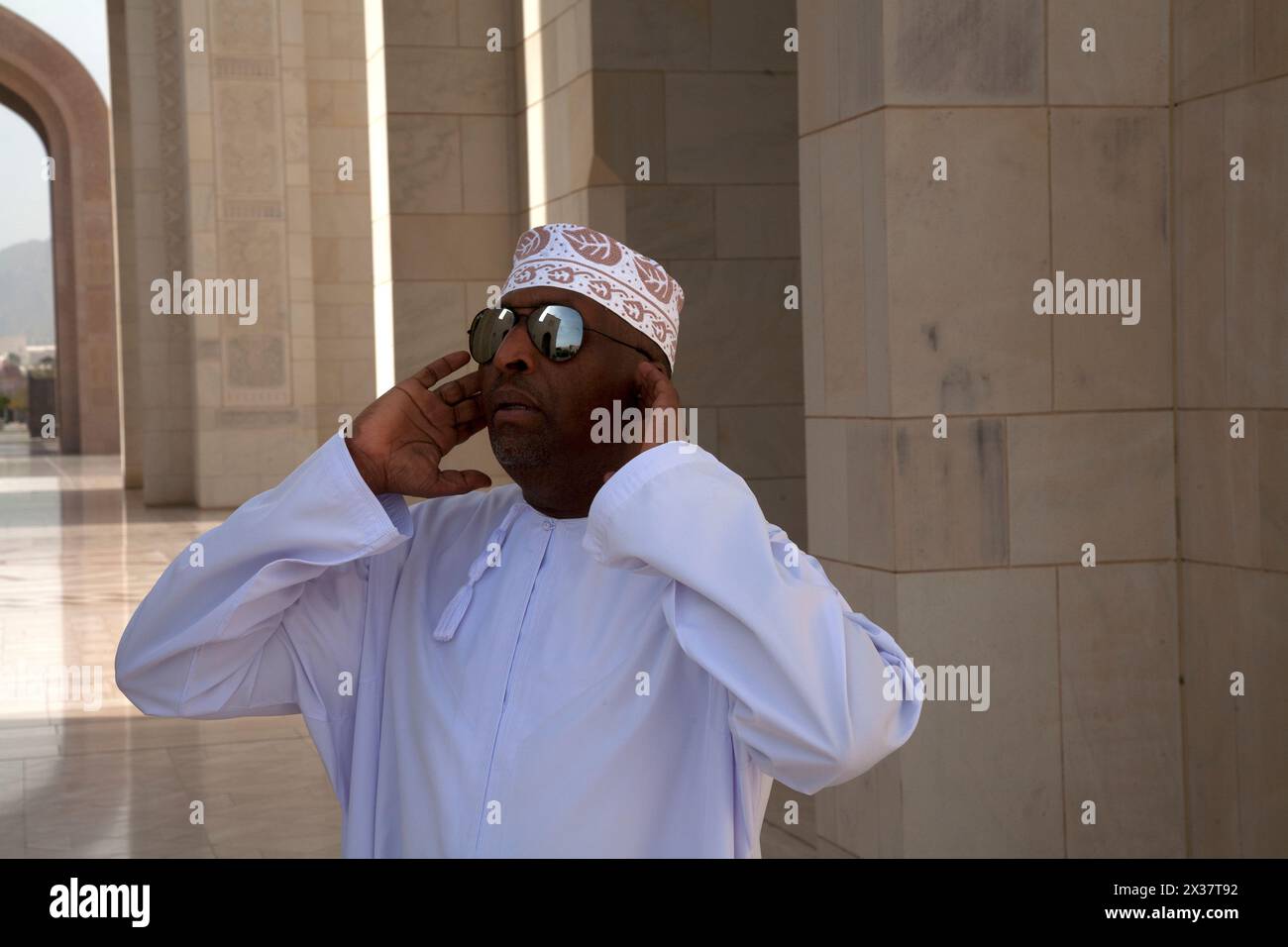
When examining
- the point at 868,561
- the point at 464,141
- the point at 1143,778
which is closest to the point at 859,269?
the point at 868,561

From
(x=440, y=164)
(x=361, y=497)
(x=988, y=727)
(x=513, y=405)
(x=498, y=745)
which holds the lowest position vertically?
(x=988, y=727)

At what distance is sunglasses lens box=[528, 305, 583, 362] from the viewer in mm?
2332

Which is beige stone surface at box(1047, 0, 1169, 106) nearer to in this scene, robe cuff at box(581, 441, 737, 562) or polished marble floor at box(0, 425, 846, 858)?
polished marble floor at box(0, 425, 846, 858)

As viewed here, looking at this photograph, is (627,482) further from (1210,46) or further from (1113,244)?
(1210,46)

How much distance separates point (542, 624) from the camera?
2359 mm

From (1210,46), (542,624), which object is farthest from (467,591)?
(1210,46)

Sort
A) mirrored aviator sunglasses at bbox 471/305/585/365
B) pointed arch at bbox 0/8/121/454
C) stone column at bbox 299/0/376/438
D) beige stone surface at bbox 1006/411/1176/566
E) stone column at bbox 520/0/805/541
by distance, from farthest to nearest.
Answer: pointed arch at bbox 0/8/121/454
stone column at bbox 299/0/376/438
stone column at bbox 520/0/805/541
beige stone surface at bbox 1006/411/1176/566
mirrored aviator sunglasses at bbox 471/305/585/365

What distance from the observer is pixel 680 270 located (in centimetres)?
723

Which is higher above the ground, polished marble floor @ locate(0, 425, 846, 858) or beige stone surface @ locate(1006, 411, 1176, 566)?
beige stone surface @ locate(1006, 411, 1176, 566)

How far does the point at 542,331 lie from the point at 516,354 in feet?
0.18

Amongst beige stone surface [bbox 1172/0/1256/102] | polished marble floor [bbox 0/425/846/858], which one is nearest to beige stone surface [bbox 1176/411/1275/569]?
beige stone surface [bbox 1172/0/1256/102]

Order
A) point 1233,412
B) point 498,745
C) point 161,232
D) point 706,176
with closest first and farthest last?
1. point 498,745
2. point 1233,412
3. point 706,176
4. point 161,232

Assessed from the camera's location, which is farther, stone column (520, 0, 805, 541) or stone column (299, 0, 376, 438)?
stone column (299, 0, 376, 438)
